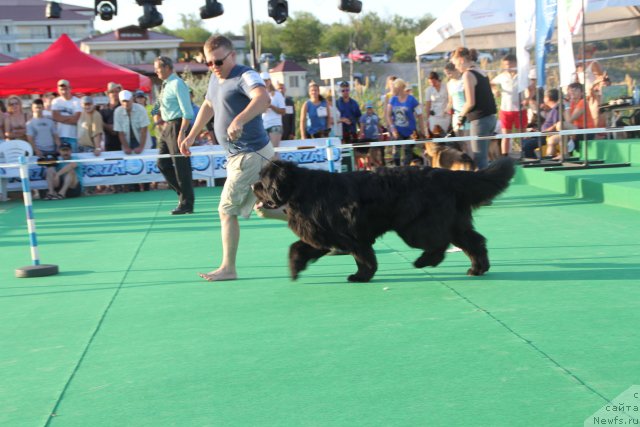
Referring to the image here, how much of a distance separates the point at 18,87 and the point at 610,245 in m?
13.5

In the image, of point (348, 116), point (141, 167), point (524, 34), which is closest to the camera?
point (524, 34)

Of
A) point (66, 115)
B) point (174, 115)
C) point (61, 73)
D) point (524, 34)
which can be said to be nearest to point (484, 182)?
point (174, 115)

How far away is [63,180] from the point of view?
14430mm

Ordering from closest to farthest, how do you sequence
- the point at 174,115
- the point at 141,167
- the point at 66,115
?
the point at 174,115 < the point at 66,115 < the point at 141,167

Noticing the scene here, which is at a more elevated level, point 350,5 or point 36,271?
point 350,5

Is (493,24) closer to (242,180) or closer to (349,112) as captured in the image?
(349,112)

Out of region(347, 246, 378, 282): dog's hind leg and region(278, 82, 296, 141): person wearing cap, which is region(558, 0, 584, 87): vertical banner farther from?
region(347, 246, 378, 282): dog's hind leg

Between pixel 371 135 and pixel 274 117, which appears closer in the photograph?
pixel 274 117

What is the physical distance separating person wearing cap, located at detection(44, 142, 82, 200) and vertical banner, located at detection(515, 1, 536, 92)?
302 inches

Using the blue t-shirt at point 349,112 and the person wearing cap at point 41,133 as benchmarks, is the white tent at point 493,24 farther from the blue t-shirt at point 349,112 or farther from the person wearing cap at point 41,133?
the person wearing cap at point 41,133

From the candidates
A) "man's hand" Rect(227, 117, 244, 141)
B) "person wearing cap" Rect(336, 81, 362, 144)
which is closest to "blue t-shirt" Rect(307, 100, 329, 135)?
"person wearing cap" Rect(336, 81, 362, 144)

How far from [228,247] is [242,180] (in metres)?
0.54

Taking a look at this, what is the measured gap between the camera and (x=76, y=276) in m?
6.80

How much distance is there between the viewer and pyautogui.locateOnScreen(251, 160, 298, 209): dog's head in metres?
5.59
